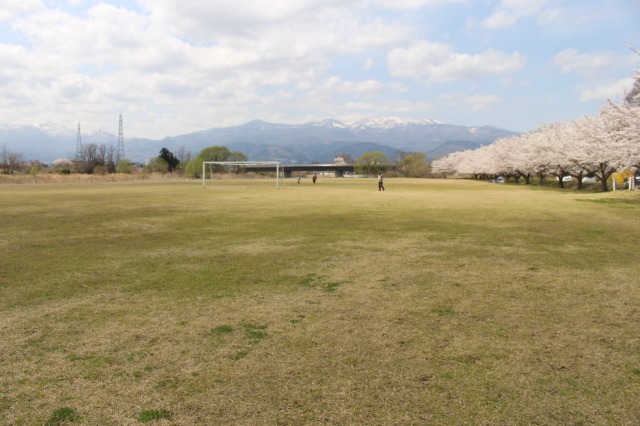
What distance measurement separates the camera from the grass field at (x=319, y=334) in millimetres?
4324

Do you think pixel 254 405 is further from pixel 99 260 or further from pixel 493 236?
pixel 493 236

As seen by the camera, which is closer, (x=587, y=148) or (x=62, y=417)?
(x=62, y=417)

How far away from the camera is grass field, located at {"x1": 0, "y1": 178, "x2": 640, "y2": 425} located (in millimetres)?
4324

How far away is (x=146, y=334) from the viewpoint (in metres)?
6.21

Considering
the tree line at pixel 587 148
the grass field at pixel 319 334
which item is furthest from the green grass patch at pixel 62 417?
the tree line at pixel 587 148

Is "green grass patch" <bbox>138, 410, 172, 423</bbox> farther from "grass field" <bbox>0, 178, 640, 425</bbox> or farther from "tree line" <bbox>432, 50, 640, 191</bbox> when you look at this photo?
"tree line" <bbox>432, 50, 640, 191</bbox>

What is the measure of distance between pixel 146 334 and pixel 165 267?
4588 millimetres

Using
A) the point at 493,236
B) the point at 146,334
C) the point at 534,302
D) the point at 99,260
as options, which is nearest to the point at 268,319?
the point at 146,334

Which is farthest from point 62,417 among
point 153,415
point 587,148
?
point 587,148

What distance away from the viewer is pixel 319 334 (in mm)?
6207

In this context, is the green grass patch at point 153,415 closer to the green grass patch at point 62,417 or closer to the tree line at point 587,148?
the green grass patch at point 62,417

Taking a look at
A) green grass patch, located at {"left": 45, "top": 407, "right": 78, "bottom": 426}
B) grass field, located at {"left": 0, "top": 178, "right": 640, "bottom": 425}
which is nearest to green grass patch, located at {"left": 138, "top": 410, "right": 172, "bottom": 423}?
grass field, located at {"left": 0, "top": 178, "right": 640, "bottom": 425}

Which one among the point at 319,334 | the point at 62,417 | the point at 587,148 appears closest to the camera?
the point at 62,417

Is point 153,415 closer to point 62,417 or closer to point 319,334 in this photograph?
point 62,417
